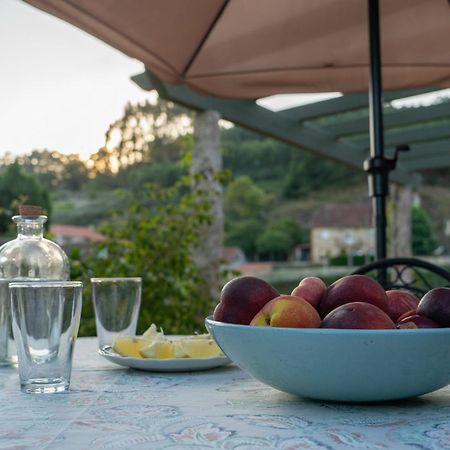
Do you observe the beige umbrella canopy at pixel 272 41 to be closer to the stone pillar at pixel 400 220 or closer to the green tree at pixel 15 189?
the green tree at pixel 15 189

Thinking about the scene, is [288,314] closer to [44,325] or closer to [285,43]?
[44,325]

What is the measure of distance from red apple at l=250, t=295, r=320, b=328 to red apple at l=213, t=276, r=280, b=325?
3 centimetres

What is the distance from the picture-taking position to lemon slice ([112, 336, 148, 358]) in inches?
42.6

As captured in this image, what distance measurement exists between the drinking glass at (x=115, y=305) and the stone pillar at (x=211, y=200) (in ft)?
9.31

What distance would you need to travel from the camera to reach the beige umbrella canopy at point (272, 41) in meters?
2.02

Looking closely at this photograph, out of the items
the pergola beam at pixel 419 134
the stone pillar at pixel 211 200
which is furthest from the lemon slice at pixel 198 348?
the pergola beam at pixel 419 134

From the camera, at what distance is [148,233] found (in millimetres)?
3846

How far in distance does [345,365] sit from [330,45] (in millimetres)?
1893

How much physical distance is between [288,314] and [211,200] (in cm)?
332

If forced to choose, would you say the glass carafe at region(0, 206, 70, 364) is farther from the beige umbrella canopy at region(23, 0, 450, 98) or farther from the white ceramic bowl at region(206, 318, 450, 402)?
the beige umbrella canopy at region(23, 0, 450, 98)

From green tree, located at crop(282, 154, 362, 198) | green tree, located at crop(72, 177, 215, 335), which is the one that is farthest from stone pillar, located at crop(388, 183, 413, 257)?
green tree, located at crop(282, 154, 362, 198)

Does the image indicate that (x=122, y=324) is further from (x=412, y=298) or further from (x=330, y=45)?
(x=330, y=45)

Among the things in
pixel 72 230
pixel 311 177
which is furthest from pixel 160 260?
pixel 311 177

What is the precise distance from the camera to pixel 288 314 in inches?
A: 30.4
